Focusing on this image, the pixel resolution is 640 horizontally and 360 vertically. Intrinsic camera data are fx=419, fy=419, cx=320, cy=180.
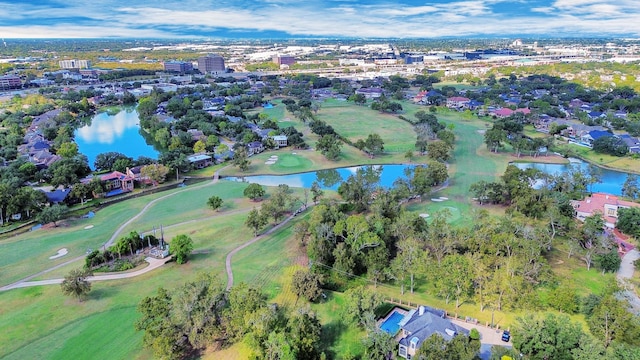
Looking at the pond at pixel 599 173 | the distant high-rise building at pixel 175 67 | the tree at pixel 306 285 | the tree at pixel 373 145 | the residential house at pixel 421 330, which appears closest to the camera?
the residential house at pixel 421 330

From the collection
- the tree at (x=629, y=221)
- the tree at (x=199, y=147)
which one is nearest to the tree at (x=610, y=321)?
the tree at (x=629, y=221)

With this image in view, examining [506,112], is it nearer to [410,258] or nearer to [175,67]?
[410,258]

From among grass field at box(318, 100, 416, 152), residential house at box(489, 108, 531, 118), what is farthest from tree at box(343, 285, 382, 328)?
residential house at box(489, 108, 531, 118)

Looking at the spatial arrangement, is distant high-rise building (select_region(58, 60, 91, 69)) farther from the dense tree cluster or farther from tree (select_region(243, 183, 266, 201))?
the dense tree cluster

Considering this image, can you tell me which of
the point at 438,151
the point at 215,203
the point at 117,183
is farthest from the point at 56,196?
the point at 438,151

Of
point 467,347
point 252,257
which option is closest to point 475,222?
point 467,347

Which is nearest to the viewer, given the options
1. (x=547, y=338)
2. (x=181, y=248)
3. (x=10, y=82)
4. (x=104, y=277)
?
(x=547, y=338)

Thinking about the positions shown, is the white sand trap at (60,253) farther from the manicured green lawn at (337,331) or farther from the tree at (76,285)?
the manicured green lawn at (337,331)
